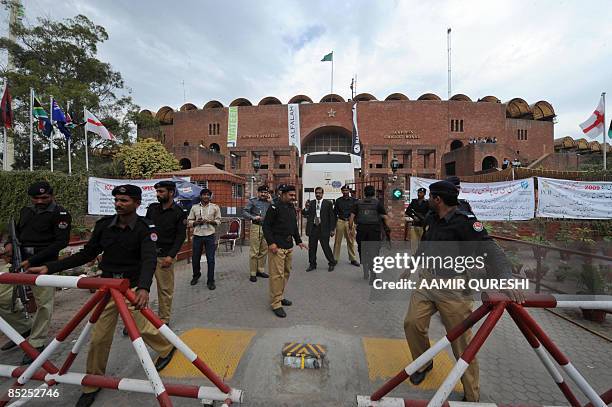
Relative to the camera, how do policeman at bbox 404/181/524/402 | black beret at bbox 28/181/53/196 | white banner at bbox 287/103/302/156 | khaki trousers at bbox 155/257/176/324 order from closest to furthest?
policeman at bbox 404/181/524/402
black beret at bbox 28/181/53/196
khaki trousers at bbox 155/257/176/324
white banner at bbox 287/103/302/156

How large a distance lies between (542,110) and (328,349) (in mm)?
43528

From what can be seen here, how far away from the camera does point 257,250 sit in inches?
213

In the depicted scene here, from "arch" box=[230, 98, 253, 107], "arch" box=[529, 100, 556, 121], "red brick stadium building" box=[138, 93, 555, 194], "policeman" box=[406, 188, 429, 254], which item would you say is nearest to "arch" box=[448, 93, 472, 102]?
"red brick stadium building" box=[138, 93, 555, 194]

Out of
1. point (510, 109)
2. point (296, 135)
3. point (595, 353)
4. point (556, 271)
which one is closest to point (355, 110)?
point (296, 135)

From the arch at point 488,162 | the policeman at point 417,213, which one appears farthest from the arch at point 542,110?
the policeman at point 417,213

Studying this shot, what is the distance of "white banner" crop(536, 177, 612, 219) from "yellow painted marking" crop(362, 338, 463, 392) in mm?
7598

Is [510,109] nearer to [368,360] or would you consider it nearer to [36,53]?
[368,360]

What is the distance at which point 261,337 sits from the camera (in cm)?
308

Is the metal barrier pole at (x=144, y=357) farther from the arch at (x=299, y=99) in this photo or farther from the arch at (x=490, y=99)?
the arch at (x=490, y=99)

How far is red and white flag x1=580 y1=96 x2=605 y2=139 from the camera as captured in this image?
1090cm

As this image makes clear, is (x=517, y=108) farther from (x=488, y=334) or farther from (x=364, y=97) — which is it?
(x=488, y=334)

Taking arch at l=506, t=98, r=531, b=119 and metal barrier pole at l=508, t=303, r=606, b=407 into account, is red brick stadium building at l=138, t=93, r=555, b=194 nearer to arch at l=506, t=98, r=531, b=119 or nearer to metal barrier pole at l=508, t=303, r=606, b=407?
arch at l=506, t=98, r=531, b=119

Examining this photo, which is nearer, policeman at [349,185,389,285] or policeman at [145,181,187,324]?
policeman at [145,181,187,324]

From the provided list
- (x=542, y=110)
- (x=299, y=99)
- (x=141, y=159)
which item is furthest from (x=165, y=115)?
(x=542, y=110)
